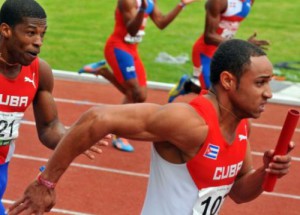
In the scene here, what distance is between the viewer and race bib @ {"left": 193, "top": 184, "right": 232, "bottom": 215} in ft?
12.3

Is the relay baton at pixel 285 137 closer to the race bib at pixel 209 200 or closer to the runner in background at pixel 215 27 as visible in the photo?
the race bib at pixel 209 200

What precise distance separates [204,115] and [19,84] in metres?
1.54

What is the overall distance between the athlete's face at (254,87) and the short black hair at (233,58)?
0.03m

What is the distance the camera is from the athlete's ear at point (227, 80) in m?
3.61

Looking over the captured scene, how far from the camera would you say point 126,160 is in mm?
8219

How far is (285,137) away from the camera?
138 inches

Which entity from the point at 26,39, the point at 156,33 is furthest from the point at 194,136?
the point at 156,33

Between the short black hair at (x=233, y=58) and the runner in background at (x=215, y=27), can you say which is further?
the runner in background at (x=215, y=27)

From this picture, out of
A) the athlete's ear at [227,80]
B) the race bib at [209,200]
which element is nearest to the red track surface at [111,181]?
the race bib at [209,200]

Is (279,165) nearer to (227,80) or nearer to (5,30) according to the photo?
(227,80)

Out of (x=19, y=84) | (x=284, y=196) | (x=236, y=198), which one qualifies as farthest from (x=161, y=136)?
(x=284, y=196)

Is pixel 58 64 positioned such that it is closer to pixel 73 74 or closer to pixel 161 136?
pixel 73 74

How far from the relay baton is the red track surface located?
3.24 m

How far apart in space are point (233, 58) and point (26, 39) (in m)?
1.41
